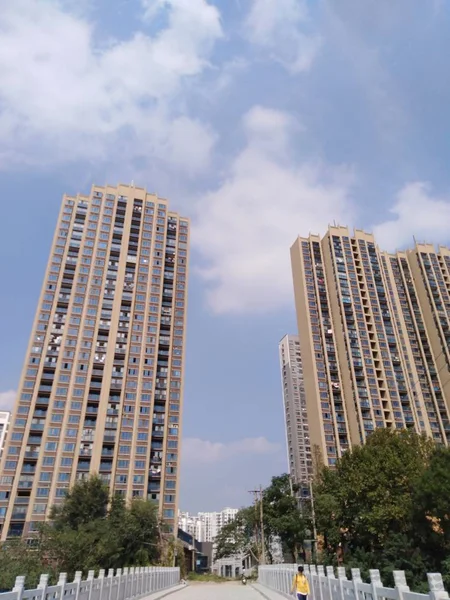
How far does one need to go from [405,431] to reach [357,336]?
123ft

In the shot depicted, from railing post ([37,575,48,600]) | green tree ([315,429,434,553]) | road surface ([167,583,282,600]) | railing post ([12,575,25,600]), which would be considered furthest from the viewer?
green tree ([315,429,434,553])

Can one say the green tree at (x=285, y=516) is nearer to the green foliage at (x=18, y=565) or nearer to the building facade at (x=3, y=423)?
the green foliage at (x=18, y=565)

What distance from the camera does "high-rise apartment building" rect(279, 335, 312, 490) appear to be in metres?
98.6

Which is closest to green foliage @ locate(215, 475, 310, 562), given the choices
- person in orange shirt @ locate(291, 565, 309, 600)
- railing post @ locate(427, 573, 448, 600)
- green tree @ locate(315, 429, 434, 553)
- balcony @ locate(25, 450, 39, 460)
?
green tree @ locate(315, 429, 434, 553)

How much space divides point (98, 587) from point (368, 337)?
70.2 metres

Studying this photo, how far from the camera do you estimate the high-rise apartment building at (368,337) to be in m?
70.8

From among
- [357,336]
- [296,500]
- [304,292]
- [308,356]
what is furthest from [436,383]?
[296,500]

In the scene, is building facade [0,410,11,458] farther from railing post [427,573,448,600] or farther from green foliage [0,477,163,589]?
railing post [427,573,448,600]

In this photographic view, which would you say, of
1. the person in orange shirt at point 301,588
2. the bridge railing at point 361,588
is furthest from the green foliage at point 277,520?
the person in orange shirt at point 301,588

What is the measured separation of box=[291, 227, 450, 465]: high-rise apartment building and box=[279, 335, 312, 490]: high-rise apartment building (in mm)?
27698

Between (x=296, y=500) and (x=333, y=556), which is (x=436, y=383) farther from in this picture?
(x=333, y=556)

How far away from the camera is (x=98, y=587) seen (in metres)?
13.1

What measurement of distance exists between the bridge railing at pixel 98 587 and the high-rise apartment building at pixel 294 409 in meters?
76.9

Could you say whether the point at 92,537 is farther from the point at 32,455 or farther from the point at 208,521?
the point at 208,521
